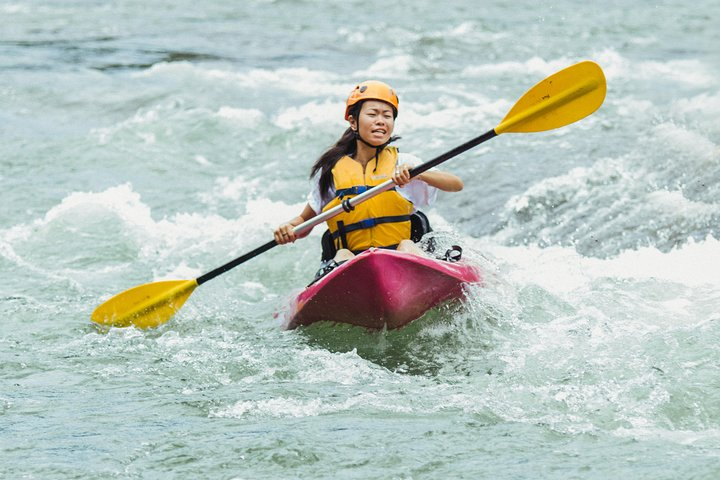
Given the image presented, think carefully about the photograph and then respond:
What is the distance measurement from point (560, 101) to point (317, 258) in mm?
2292

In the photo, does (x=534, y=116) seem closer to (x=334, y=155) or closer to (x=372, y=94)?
(x=372, y=94)

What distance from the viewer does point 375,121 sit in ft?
16.6

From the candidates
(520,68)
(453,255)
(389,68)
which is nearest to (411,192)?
(453,255)

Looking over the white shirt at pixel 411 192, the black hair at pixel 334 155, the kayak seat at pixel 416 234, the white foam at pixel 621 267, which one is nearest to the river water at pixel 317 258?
the white foam at pixel 621 267

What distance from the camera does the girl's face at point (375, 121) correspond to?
16.6 ft

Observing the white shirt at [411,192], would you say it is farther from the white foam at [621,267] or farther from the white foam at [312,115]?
the white foam at [312,115]

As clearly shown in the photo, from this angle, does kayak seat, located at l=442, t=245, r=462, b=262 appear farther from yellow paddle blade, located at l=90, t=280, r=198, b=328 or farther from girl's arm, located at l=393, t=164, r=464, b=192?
yellow paddle blade, located at l=90, t=280, r=198, b=328

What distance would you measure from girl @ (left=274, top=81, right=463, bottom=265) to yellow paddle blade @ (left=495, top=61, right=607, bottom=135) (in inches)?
18.6

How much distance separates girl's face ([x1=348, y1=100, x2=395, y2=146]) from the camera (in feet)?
16.6

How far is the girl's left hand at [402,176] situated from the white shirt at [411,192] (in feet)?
1.10

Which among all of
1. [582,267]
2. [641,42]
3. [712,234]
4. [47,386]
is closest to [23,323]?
[47,386]

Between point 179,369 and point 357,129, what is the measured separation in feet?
4.84

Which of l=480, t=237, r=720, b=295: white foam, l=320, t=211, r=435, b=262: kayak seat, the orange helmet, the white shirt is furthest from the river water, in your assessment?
the orange helmet

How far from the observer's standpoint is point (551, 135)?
31.3ft
